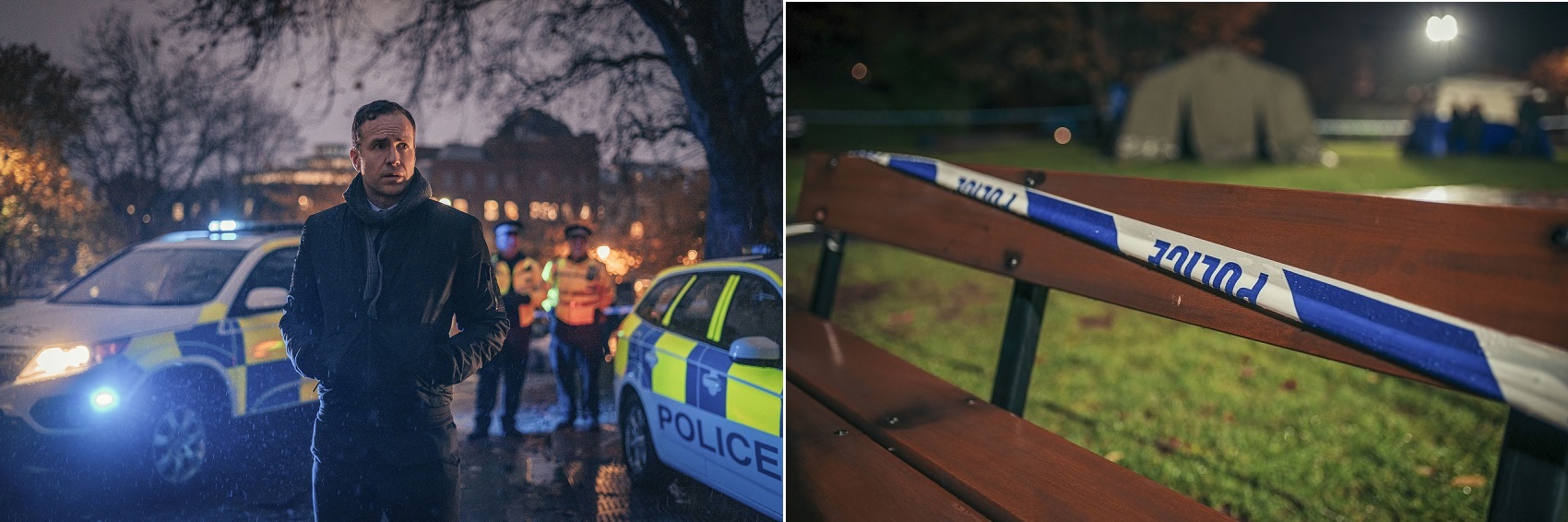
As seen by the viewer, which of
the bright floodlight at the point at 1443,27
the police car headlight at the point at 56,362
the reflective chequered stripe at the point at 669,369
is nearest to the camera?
the police car headlight at the point at 56,362

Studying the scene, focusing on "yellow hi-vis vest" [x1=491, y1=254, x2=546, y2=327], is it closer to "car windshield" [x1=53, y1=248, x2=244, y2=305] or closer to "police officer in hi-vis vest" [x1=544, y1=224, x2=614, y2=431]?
"police officer in hi-vis vest" [x1=544, y1=224, x2=614, y2=431]

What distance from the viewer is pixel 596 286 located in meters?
1.51

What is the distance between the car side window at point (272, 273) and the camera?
1290 mm

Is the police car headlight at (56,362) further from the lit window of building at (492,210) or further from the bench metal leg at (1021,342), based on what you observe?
the bench metal leg at (1021,342)

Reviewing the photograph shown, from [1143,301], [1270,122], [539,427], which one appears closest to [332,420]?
[539,427]

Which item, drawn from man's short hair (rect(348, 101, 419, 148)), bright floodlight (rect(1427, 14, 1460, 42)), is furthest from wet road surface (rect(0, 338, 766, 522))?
bright floodlight (rect(1427, 14, 1460, 42))

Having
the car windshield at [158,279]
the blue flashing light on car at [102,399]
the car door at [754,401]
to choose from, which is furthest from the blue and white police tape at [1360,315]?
the blue flashing light on car at [102,399]

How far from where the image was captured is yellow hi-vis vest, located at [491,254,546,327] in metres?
1.38

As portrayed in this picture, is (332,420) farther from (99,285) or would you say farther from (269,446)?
(99,285)

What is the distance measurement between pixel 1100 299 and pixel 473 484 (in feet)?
4.20

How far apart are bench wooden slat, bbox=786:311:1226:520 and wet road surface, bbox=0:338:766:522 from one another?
360 mm

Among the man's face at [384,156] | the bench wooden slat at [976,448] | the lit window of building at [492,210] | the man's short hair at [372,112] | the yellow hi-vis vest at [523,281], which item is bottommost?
the bench wooden slat at [976,448]

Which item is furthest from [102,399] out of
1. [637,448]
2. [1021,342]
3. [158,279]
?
[1021,342]

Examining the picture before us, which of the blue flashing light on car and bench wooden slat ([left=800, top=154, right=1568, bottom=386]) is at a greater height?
bench wooden slat ([left=800, top=154, right=1568, bottom=386])
